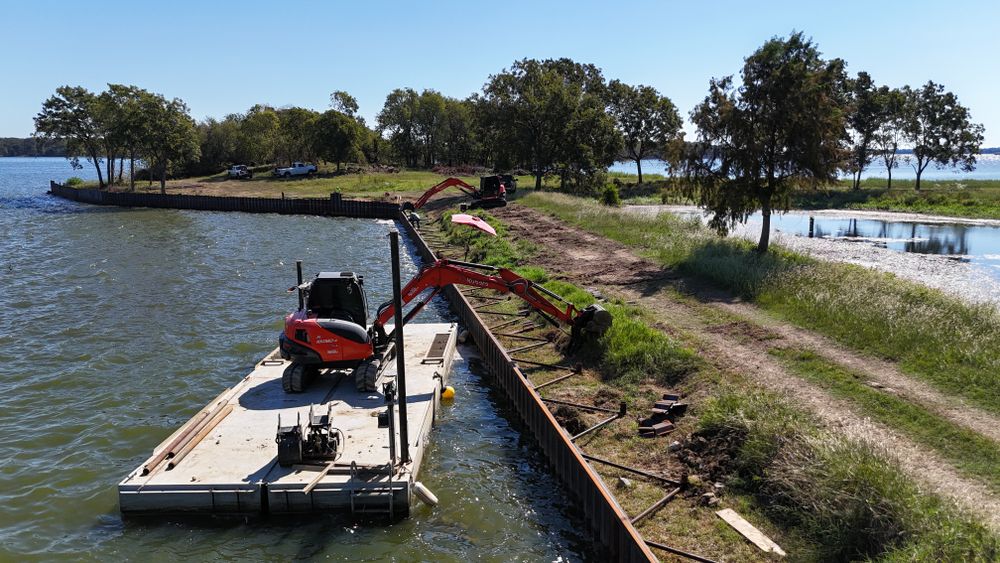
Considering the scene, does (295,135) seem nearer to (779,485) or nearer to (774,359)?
(774,359)

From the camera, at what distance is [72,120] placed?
3100 inches

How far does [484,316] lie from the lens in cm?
2281

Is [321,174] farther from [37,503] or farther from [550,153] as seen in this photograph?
[37,503]

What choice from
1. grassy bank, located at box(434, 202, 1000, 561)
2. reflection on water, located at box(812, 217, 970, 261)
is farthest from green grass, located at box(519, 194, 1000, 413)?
reflection on water, located at box(812, 217, 970, 261)

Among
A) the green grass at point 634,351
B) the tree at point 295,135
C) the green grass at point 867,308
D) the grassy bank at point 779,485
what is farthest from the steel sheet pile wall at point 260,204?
the grassy bank at point 779,485

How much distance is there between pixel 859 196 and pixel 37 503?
234 ft

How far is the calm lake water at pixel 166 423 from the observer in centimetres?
1112

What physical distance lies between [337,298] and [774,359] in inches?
392

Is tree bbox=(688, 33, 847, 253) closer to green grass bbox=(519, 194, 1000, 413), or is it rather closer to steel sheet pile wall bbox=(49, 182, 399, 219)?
green grass bbox=(519, 194, 1000, 413)

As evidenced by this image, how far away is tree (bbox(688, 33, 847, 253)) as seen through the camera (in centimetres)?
2753

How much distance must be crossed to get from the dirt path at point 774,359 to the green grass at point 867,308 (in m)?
0.56

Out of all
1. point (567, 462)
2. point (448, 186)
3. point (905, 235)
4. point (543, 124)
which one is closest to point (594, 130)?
point (543, 124)

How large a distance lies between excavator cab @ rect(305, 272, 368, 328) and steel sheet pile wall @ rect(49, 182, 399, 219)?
46.3 m

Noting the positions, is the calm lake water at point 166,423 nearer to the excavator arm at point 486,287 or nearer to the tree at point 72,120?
the excavator arm at point 486,287
